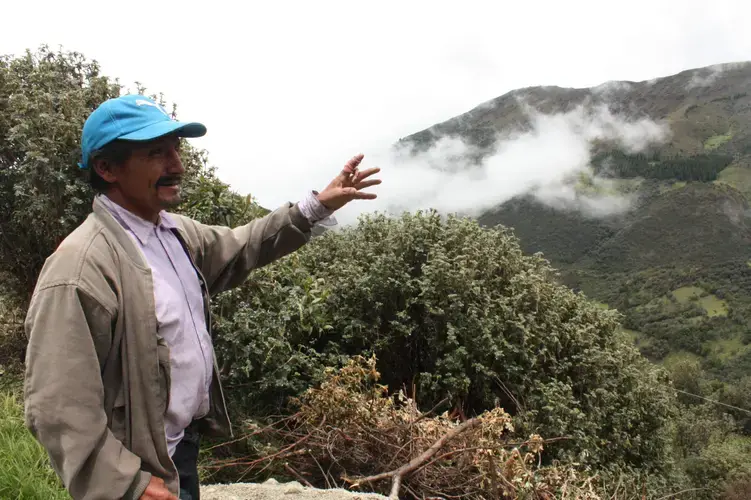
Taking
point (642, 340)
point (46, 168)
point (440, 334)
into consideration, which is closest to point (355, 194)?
point (46, 168)

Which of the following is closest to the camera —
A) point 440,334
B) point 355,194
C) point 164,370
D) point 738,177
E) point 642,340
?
point 164,370

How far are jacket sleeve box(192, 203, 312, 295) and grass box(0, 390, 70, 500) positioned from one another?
1931 mm

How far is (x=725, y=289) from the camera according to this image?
331 ft

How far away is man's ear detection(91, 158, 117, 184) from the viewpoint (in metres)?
1.79

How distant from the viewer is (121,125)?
5.68 feet

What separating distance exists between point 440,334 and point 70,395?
5.12 metres

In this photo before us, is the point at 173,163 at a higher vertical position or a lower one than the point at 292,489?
higher

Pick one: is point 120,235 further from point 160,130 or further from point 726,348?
point 726,348

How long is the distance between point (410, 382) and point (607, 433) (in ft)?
9.64

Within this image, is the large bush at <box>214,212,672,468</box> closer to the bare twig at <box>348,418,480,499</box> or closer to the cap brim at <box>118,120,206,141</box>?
the bare twig at <box>348,418,480,499</box>

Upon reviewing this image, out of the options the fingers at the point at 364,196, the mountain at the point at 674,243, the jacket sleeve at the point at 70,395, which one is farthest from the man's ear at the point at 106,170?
the mountain at the point at 674,243

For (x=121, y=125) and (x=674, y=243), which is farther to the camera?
(x=674, y=243)

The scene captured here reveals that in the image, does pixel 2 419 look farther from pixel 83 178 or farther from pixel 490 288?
pixel 490 288

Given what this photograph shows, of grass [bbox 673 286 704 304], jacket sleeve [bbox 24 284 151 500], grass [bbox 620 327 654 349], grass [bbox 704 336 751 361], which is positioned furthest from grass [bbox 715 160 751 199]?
jacket sleeve [bbox 24 284 151 500]
